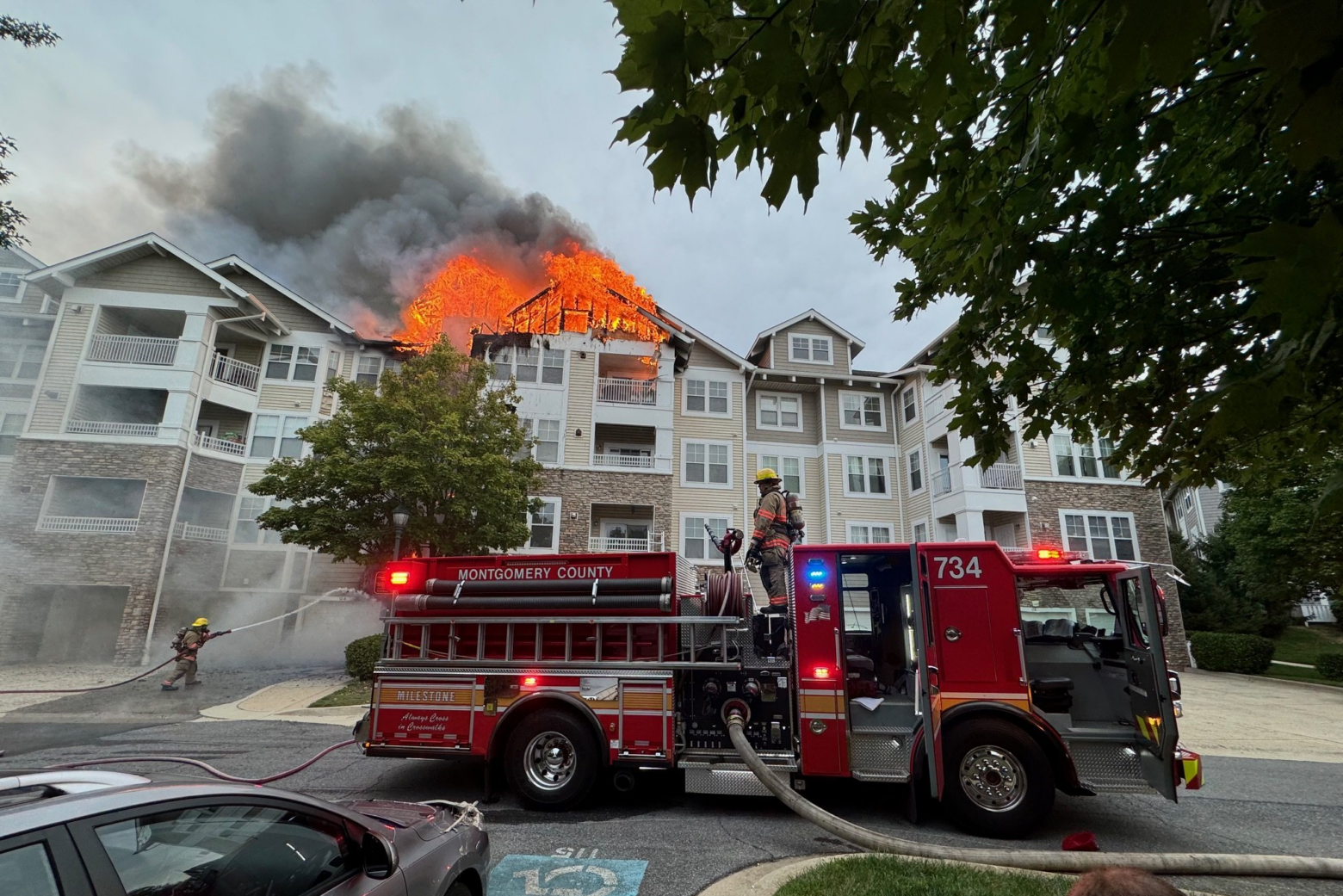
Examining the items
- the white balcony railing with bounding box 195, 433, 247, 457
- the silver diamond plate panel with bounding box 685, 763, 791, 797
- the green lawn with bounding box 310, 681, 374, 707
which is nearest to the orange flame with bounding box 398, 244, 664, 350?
the white balcony railing with bounding box 195, 433, 247, 457

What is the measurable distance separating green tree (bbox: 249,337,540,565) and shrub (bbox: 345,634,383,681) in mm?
1933

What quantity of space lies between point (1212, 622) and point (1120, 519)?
7572 mm

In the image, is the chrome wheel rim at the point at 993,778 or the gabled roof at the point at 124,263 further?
the gabled roof at the point at 124,263

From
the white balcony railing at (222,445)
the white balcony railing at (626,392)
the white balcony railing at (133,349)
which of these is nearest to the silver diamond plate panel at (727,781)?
the white balcony railing at (626,392)

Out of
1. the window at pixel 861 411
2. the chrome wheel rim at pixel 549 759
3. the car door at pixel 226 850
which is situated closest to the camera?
the car door at pixel 226 850

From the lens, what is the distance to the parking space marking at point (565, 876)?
14.3ft

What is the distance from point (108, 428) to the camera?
2017 cm

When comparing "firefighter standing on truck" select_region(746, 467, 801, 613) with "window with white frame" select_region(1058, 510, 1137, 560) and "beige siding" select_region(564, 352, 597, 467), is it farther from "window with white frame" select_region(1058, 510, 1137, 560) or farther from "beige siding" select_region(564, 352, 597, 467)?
"window with white frame" select_region(1058, 510, 1137, 560)

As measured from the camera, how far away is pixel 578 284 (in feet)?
81.3

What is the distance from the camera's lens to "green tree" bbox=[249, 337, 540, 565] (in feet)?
48.1

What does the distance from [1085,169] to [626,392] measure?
20.6 meters

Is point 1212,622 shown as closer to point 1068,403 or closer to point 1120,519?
point 1120,519

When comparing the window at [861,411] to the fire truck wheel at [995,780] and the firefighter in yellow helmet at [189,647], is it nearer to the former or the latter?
the fire truck wheel at [995,780]

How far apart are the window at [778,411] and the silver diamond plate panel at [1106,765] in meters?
19.5
